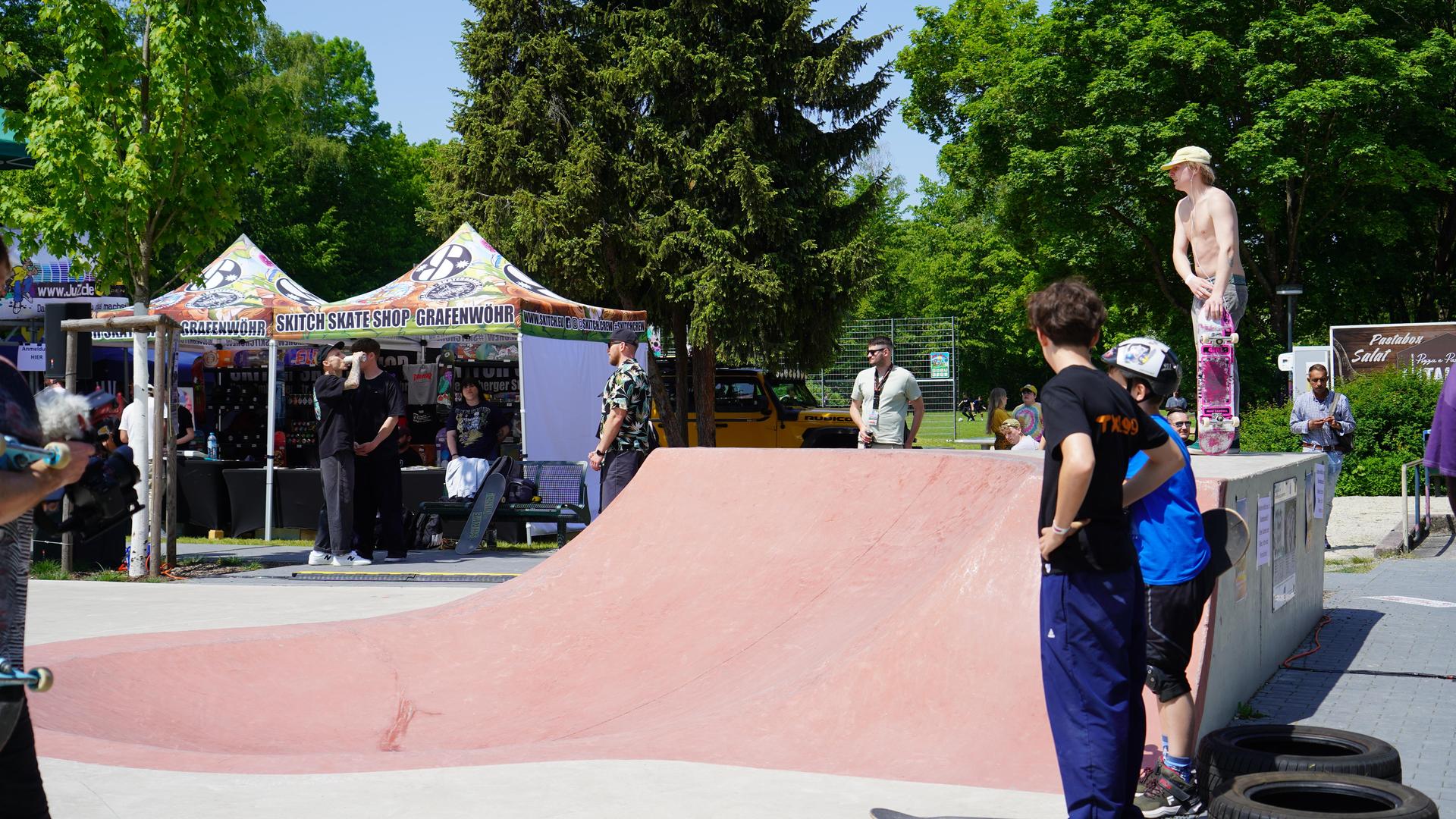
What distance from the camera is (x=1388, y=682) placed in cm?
657

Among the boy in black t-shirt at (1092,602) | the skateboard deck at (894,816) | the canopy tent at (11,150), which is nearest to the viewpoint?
the boy in black t-shirt at (1092,602)

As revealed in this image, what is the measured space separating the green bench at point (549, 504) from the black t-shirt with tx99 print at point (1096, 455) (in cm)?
1011

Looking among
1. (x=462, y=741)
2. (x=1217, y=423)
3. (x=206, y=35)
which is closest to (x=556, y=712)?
(x=462, y=741)

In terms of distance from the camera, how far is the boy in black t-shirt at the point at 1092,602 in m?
3.29

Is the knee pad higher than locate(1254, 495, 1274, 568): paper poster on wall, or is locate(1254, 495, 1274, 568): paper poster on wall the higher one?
locate(1254, 495, 1274, 568): paper poster on wall

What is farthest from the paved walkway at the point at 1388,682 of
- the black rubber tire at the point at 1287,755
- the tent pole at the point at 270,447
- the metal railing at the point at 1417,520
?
the tent pole at the point at 270,447

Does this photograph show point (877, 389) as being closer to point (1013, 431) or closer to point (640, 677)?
point (1013, 431)

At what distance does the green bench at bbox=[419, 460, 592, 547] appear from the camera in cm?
1312

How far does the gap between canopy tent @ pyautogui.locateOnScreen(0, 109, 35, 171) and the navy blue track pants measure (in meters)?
11.5

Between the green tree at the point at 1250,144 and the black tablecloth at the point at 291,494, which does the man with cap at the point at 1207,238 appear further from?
the green tree at the point at 1250,144

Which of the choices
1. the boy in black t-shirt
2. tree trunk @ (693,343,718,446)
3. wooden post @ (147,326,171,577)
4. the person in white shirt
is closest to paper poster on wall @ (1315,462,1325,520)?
the person in white shirt

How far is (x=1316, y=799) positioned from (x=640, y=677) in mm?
3426

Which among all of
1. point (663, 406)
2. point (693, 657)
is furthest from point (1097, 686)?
point (663, 406)

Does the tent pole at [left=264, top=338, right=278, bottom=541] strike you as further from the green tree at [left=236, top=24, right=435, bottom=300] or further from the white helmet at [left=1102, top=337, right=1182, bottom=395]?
the green tree at [left=236, top=24, right=435, bottom=300]
